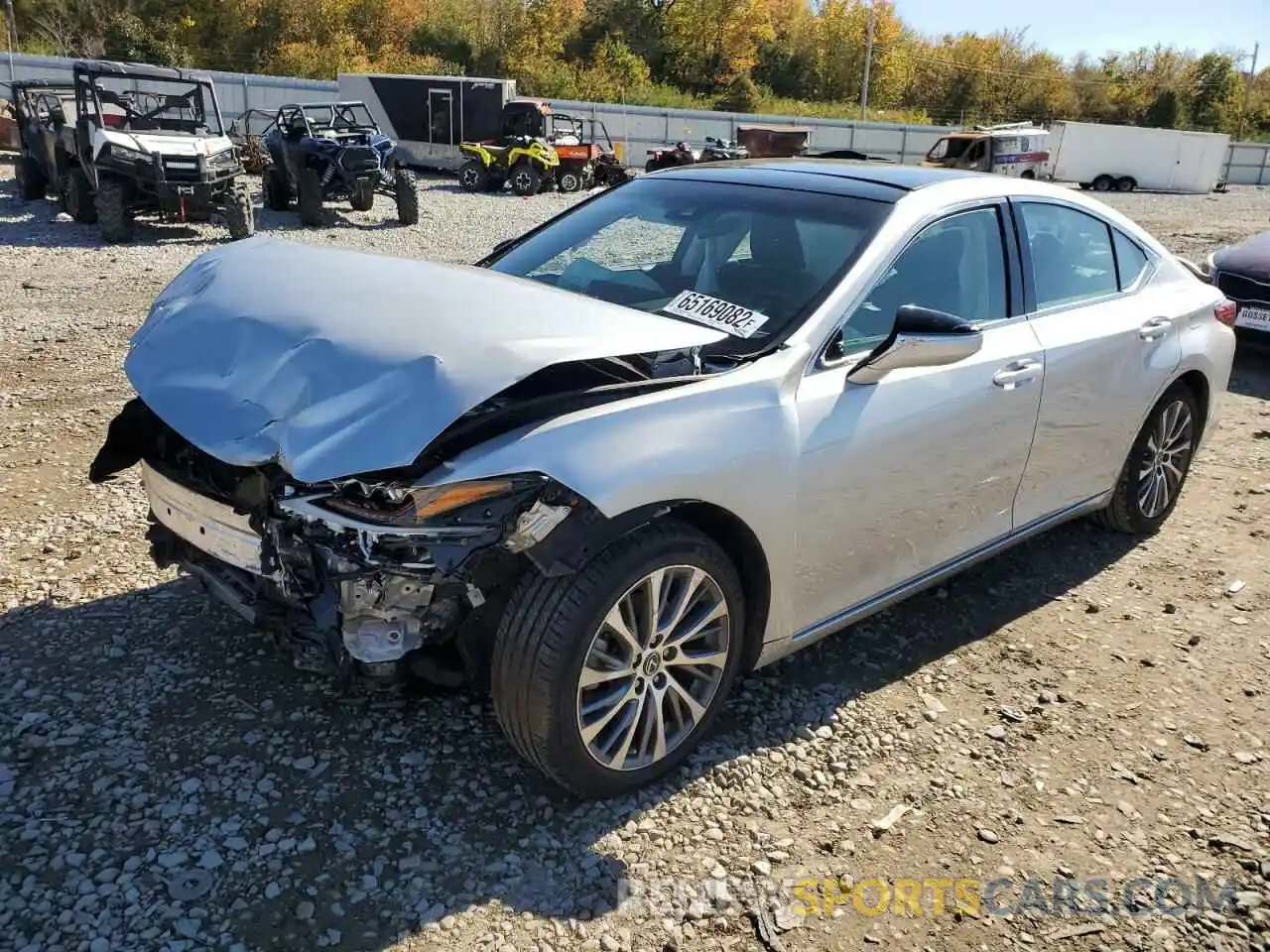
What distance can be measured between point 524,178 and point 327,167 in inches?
290

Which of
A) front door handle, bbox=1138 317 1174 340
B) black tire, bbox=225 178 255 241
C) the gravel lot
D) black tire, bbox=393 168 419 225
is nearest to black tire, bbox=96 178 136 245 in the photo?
black tire, bbox=225 178 255 241

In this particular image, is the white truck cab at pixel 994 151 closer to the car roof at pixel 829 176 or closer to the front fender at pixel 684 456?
the car roof at pixel 829 176

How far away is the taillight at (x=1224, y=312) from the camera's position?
15.5ft

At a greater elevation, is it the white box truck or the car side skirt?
the white box truck

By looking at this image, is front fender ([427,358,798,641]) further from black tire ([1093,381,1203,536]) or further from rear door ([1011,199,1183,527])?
black tire ([1093,381,1203,536])

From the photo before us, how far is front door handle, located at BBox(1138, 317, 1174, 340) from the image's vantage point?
4152 mm

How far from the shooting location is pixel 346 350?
8.38 feet

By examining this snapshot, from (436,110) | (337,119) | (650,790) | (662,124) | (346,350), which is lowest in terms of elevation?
(650,790)

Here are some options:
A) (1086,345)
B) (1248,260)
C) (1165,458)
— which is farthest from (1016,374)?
(1248,260)

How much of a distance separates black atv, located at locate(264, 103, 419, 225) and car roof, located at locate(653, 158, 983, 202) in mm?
12803

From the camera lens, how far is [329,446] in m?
2.32

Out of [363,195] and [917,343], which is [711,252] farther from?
[363,195]

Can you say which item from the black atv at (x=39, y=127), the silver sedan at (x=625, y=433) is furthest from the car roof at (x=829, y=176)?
the black atv at (x=39, y=127)

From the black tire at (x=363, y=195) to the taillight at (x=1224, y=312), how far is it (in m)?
13.6
